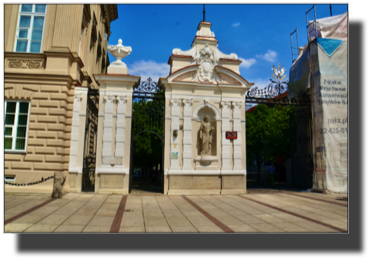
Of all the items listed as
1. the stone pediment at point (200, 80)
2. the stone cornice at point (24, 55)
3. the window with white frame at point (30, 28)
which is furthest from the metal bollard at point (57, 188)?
the stone pediment at point (200, 80)

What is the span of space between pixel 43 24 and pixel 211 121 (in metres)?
9.30

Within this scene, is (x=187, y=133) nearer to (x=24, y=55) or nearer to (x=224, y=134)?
(x=224, y=134)

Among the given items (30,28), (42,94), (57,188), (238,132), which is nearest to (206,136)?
(238,132)

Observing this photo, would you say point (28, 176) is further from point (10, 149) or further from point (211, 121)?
point (211, 121)

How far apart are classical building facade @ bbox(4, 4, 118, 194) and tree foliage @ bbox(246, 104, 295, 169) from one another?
14.8 metres

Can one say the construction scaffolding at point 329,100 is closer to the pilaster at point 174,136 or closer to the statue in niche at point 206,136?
the statue in niche at point 206,136

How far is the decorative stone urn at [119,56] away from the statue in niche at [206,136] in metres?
4.75

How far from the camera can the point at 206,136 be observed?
512 inches

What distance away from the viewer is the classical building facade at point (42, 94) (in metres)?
10.8

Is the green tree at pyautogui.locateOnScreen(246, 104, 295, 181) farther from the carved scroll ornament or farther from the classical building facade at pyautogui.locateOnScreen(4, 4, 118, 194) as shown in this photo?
the carved scroll ornament

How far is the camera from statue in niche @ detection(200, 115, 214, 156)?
508 inches

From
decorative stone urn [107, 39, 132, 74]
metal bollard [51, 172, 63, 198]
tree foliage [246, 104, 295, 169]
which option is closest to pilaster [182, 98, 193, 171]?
decorative stone urn [107, 39, 132, 74]
